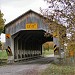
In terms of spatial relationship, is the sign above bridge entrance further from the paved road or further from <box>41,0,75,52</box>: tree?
<box>41,0,75,52</box>: tree

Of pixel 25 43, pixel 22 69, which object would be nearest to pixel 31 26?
pixel 22 69

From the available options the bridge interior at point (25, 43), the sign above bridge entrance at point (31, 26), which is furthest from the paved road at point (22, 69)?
the bridge interior at point (25, 43)

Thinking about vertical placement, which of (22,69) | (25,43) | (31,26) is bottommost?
(22,69)

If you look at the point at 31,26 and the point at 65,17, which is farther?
the point at 31,26

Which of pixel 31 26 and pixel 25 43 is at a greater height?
pixel 31 26

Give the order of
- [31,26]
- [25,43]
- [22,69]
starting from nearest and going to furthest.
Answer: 1. [22,69]
2. [31,26]
3. [25,43]

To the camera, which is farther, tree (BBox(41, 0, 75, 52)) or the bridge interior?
the bridge interior

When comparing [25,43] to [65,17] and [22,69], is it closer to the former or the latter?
[22,69]

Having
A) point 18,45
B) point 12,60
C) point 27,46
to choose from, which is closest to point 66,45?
point 12,60

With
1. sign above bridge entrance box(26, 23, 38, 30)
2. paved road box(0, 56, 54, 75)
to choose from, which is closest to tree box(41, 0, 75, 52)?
paved road box(0, 56, 54, 75)

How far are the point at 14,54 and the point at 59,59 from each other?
18.6 feet

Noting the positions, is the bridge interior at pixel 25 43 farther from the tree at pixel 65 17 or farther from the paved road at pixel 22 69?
the tree at pixel 65 17

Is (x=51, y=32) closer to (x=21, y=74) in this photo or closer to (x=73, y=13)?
(x=73, y=13)

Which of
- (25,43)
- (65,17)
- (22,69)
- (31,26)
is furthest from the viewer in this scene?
(25,43)
